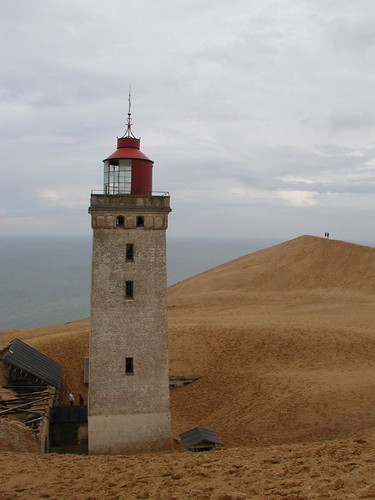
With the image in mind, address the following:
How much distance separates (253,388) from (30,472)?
13.8 m

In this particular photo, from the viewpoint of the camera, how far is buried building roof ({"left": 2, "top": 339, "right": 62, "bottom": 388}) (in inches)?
867

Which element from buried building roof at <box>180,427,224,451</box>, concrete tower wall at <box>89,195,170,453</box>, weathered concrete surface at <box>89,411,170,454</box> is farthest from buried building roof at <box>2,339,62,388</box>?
buried building roof at <box>180,427,224,451</box>

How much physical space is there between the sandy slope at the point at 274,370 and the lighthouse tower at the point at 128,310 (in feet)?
11.5

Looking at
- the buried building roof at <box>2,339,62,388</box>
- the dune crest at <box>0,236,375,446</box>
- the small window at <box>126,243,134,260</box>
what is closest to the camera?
the small window at <box>126,243,134,260</box>

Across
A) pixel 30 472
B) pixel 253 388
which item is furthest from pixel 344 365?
pixel 30 472

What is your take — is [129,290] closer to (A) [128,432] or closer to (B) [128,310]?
(B) [128,310]

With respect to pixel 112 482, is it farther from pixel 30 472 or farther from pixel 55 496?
pixel 30 472

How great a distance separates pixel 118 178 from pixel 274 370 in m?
14.1

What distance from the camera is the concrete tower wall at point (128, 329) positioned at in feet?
57.4

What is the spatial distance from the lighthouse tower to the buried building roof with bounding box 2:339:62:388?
18.3 ft

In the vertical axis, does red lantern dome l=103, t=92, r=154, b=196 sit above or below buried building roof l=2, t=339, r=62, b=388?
above

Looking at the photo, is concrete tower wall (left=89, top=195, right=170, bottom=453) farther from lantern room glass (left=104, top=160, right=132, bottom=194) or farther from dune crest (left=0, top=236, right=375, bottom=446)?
dune crest (left=0, top=236, right=375, bottom=446)

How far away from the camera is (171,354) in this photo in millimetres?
28234

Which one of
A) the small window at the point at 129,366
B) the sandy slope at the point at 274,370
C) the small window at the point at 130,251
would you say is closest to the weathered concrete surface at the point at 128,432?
the small window at the point at 129,366
